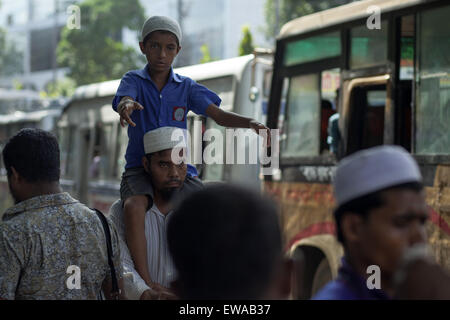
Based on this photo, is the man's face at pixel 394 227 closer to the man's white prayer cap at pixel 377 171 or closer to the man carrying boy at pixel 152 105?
the man's white prayer cap at pixel 377 171

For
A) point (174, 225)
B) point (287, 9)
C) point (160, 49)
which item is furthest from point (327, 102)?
point (287, 9)

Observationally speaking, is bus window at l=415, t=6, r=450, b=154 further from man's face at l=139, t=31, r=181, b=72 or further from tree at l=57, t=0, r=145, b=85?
tree at l=57, t=0, r=145, b=85

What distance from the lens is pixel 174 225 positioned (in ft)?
6.26

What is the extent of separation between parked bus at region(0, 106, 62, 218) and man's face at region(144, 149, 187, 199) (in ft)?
42.8

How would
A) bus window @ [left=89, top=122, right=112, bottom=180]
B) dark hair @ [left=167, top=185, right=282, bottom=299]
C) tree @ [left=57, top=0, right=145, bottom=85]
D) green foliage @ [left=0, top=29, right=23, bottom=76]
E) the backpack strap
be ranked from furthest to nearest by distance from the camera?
green foliage @ [left=0, top=29, right=23, bottom=76] → tree @ [left=57, top=0, right=145, bottom=85] → bus window @ [left=89, top=122, right=112, bottom=180] → the backpack strap → dark hair @ [left=167, top=185, right=282, bottom=299]

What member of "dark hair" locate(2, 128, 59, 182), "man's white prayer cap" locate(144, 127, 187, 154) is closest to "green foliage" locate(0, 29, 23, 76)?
"man's white prayer cap" locate(144, 127, 187, 154)

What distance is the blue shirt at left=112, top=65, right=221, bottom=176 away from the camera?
4.02 meters

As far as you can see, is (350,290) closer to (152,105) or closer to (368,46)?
(152,105)

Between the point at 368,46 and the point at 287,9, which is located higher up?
the point at 287,9

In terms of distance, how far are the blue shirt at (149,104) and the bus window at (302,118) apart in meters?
A: 3.47

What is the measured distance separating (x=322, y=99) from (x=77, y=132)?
7217 mm

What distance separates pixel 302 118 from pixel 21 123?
12.6 metres

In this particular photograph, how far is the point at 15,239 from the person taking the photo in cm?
299

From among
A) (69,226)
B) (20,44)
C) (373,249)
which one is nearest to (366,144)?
(69,226)
